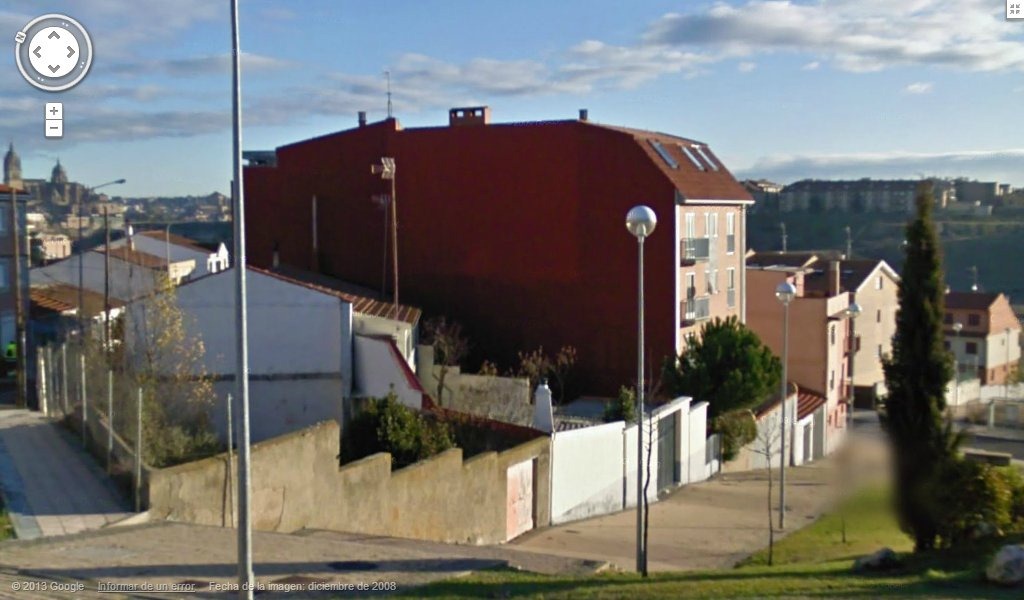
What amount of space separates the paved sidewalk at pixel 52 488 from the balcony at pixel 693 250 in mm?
22169

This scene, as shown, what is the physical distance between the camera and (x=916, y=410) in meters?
15.0

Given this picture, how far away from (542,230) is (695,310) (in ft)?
20.6

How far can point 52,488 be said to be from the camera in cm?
1524

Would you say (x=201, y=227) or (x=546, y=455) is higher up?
(x=201, y=227)

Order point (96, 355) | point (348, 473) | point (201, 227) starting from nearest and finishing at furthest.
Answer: point (348, 473) → point (96, 355) → point (201, 227)

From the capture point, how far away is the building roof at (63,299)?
35125mm

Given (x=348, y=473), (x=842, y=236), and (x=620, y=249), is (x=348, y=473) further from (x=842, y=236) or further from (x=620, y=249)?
(x=842, y=236)

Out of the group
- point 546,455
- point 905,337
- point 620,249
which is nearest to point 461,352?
point 620,249

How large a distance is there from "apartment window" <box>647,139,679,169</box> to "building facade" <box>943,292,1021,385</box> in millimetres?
18814

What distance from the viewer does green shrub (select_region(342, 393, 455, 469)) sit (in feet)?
64.7

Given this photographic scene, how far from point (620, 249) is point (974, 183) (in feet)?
86.6

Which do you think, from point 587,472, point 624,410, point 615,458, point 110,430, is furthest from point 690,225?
point 110,430

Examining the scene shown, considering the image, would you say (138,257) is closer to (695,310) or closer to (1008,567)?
(695,310)

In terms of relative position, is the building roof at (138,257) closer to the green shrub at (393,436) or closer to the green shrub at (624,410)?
the green shrub at (624,410)
